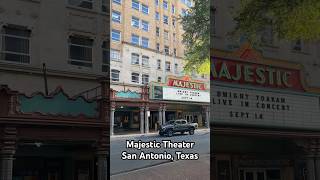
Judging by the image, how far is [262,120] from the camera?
11570mm

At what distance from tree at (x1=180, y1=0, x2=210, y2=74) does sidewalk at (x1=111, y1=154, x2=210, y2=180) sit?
150cm

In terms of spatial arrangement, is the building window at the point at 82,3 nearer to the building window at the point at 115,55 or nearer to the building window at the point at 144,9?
the building window at the point at 144,9

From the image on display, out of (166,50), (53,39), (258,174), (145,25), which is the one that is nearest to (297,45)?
(258,174)

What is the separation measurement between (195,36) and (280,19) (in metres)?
3.22

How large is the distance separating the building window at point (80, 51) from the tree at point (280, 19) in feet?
12.1

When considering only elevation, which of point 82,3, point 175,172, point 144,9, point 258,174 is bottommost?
point 258,174

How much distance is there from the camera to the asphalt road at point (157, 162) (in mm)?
7908

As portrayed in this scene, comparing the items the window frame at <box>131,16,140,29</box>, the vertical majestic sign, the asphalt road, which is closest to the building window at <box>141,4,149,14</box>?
the window frame at <box>131,16,140,29</box>

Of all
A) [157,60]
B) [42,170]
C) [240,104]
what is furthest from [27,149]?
[240,104]

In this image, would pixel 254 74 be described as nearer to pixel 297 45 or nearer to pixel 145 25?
pixel 297 45

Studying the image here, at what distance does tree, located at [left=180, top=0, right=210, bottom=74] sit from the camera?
29.0ft

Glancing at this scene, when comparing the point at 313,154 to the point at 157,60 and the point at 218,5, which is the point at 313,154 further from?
the point at 157,60

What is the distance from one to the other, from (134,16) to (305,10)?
4311 millimetres

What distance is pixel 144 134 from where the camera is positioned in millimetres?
8266
